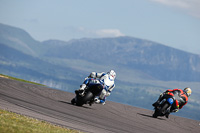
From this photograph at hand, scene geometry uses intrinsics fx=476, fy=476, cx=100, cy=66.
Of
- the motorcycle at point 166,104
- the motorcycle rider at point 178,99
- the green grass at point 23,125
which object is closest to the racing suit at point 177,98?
the motorcycle rider at point 178,99

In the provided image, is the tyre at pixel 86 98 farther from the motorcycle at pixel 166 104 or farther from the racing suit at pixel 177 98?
the racing suit at pixel 177 98

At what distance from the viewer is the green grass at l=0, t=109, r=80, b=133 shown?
1432cm

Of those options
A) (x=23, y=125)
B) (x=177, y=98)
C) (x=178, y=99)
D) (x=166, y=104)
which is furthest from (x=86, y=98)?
(x=23, y=125)

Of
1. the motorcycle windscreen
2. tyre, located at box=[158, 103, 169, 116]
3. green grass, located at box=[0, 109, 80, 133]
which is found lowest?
green grass, located at box=[0, 109, 80, 133]

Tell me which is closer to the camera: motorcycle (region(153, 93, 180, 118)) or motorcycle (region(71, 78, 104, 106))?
motorcycle (region(71, 78, 104, 106))

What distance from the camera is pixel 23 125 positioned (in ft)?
50.0

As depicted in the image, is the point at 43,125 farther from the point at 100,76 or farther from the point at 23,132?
the point at 100,76

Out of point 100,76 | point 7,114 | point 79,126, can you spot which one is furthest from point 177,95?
point 7,114

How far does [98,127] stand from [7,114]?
4.24m

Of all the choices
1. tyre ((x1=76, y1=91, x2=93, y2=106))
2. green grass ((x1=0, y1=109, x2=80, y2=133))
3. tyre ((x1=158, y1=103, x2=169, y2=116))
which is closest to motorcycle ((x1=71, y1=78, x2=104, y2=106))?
tyre ((x1=76, y1=91, x2=93, y2=106))

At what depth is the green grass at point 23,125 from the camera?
47.0 ft

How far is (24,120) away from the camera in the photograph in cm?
1623

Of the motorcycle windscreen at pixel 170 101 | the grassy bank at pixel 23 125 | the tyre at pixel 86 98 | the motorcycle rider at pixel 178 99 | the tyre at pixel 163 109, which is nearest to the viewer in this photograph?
the grassy bank at pixel 23 125

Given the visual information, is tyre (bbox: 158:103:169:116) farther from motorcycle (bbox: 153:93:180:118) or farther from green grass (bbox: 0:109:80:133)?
green grass (bbox: 0:109:80:133)
